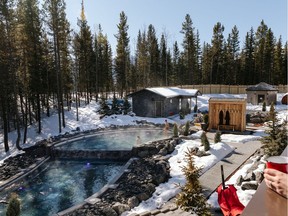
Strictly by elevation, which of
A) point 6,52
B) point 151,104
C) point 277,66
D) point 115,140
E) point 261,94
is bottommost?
point 115,140

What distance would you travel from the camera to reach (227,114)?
20656mm

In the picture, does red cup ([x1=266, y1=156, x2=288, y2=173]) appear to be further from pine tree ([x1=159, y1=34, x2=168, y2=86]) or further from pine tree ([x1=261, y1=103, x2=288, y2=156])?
pine tree ([x1=159, y1=34, x2=168, y2=86])

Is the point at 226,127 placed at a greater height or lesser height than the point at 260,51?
lesser

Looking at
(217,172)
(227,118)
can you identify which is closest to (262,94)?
(227,118)

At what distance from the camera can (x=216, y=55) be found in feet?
170

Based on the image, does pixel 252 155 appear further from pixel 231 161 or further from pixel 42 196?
pixel 42 196

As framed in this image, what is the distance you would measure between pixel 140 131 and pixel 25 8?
17.5 metres

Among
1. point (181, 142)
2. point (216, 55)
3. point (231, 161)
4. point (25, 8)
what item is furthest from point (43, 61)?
point (216, 55)

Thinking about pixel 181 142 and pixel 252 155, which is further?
pixel 181 142

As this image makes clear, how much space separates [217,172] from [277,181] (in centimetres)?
1082

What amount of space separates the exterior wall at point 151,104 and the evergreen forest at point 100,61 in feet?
24.9

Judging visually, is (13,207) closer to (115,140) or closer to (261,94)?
(115,140)

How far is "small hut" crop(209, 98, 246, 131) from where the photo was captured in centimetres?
2009

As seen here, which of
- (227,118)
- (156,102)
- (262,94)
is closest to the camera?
(227,118)
